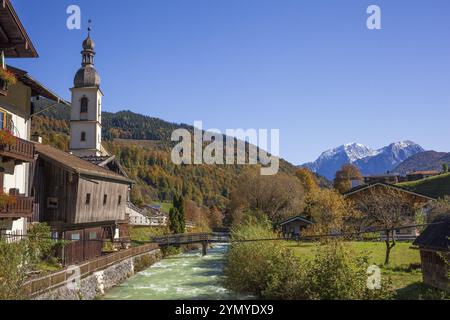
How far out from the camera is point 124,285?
88.5 feet

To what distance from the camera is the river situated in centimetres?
2367

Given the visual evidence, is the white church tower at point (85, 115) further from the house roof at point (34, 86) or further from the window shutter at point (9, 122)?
the window shutter at point (9, 122)

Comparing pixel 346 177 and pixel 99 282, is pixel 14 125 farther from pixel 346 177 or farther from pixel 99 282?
pixel 346 177

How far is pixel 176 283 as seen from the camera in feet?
91.5

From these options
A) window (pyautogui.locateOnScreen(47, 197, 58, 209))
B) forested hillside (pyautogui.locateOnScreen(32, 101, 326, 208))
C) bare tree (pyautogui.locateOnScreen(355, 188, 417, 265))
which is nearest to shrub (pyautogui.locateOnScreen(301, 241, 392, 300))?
window (pyautogui.locateOnScreen(47, 197, 58, 209))

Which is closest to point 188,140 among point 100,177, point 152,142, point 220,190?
point 152,142

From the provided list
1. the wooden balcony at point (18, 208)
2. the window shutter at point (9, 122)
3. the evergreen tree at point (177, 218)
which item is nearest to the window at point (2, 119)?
the window shutter at point (9, 122)

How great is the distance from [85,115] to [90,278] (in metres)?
33.1

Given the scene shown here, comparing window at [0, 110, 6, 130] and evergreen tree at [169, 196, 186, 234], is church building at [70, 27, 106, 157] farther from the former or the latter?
window at [0, 110, 6, 130]

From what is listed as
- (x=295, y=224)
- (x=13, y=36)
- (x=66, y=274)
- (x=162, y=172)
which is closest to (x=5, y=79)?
(x=13, y=36)

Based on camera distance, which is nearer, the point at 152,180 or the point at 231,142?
the point at 152,180

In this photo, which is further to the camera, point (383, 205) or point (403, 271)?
point (383, 205)
